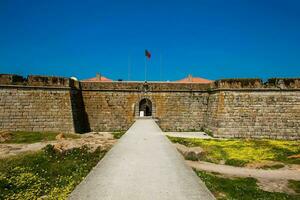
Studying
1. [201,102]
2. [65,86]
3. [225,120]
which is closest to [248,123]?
[225,120]

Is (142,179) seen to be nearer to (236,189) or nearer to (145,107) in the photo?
(236,189)

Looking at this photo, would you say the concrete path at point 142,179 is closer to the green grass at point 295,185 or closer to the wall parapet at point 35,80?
the green grass at point 295,185

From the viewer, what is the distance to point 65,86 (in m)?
20.9

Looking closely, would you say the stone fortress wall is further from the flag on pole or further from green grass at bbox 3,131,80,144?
the flag on pole

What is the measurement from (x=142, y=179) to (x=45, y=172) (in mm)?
4325

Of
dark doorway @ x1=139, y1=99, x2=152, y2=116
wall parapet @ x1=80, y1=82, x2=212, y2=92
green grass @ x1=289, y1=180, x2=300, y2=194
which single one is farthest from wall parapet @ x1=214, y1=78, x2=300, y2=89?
green grass @ x1=289, y1=180, x2=300, y2=194

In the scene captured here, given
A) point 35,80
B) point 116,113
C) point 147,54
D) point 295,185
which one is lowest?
point 295,185

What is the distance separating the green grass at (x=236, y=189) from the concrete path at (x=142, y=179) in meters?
1.01

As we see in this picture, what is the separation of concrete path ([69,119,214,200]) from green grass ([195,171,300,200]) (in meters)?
1.01

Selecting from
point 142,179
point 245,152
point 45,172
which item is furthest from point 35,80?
point 142,179

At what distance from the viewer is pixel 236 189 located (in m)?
7.82

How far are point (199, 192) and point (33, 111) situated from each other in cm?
1693

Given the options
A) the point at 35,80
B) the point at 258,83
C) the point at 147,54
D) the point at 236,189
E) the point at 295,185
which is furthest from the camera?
the point at 147,54

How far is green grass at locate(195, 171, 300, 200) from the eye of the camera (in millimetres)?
7309
